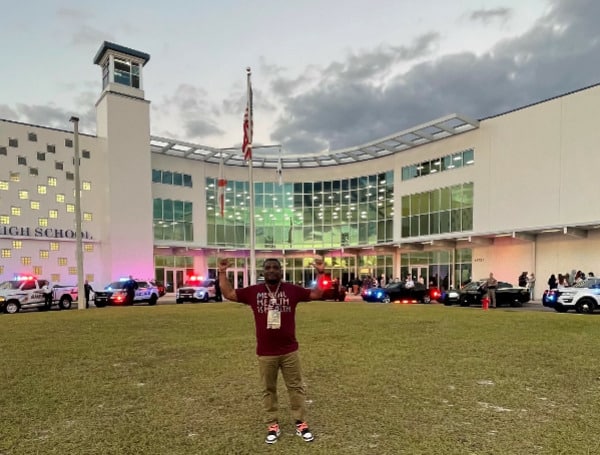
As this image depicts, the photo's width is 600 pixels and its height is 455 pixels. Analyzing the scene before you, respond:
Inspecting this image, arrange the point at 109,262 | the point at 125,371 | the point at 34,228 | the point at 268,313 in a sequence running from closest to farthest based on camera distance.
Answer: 1. the point at 268,313
2. the point at 125,371
3. the point at 34,228
4. the point at 109,262

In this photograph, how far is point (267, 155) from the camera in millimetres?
46938

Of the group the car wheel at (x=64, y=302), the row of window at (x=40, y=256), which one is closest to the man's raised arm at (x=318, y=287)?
the car wheel at (x=64, y=302)

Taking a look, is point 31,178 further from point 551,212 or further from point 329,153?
point 551,212

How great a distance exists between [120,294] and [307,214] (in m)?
26.3

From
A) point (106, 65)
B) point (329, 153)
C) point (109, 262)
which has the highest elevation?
point (106, 65)

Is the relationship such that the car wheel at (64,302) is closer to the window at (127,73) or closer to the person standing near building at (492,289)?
the window at (127,73)

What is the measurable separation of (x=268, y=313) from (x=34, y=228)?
36232 mm

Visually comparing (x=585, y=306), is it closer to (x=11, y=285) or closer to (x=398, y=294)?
(x=398, y=294)

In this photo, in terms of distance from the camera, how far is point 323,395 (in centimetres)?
627

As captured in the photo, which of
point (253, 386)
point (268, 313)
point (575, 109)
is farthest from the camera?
point (575, 109)

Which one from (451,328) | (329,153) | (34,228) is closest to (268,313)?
(451,328)

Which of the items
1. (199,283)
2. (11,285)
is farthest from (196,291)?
(11,285)

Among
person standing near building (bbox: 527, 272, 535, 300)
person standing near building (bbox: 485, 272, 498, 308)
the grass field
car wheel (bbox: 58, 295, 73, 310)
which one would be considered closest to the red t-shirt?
the grass field

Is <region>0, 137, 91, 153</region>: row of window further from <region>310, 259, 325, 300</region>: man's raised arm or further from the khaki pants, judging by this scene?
the khaki pants
